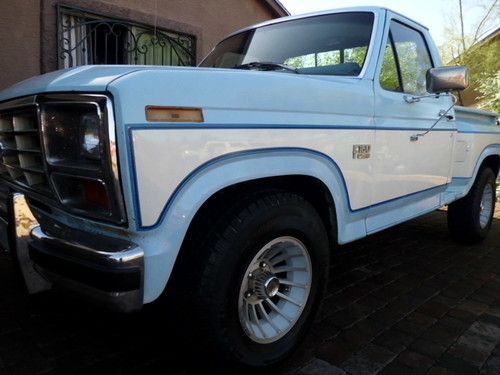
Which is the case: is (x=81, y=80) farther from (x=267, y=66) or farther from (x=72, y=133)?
(x=267, y=66)

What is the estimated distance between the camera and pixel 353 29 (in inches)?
111

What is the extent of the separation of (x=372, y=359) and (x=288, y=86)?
1.44 meters

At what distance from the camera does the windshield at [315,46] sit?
2746mm

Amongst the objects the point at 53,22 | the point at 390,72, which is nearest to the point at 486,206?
the point at 390,72

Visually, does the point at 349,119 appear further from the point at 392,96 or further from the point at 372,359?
the point at 372,359

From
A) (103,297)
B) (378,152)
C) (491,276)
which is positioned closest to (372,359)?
(378,152)

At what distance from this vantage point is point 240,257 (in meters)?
1.79

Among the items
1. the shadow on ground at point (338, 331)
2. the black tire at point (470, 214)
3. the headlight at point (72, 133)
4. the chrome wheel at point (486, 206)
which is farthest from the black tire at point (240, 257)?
the chrome wheel at point (486, 206)

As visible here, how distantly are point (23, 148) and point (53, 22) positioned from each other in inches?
137

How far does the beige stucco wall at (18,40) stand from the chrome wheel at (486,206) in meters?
5.10

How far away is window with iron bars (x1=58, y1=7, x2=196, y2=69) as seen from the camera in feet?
16.6

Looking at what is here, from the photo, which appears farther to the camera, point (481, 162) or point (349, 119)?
point (481, 162)

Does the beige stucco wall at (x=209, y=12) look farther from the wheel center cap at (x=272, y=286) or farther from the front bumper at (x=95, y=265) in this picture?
the wheel center cap at (x=272, y=286)

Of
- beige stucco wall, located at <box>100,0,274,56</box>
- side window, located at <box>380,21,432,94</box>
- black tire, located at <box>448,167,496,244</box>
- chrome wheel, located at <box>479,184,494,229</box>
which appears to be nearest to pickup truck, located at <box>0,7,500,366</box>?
side window, located at <box>380,21,432,94</box>
